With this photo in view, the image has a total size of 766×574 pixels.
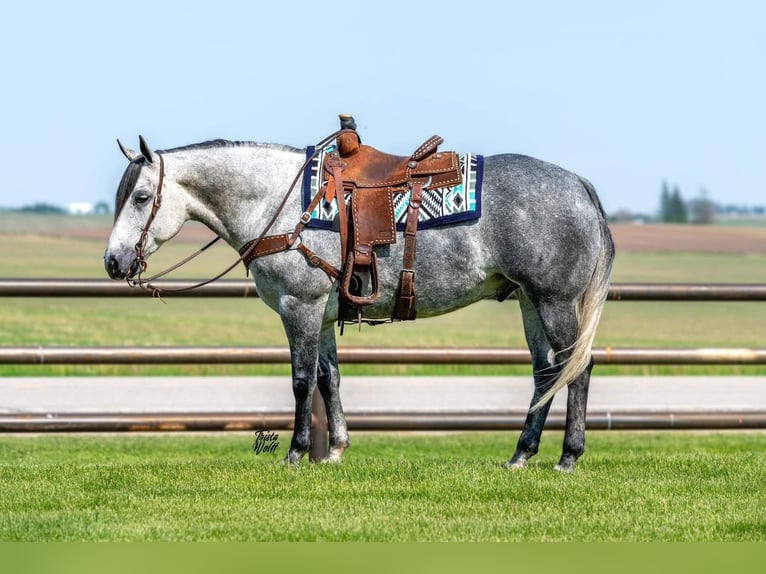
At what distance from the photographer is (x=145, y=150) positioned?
6.69m

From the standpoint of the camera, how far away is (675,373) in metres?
16.8

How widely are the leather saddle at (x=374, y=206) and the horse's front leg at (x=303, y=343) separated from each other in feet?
0.75

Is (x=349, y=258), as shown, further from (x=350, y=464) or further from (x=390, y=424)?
(x=390, y=424)

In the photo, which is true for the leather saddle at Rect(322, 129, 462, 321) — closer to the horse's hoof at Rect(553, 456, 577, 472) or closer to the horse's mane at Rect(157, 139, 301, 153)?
the horse's mane at Rect(157, 139, 301, 153)

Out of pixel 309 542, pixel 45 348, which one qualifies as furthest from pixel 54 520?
pixel 45 348

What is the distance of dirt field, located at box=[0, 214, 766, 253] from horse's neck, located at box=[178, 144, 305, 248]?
44.3 metres

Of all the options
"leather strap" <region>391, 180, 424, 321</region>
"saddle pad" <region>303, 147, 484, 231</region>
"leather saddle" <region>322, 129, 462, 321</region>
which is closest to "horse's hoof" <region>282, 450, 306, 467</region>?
"leather saddle" <region>322, 129, 462, 321</region>

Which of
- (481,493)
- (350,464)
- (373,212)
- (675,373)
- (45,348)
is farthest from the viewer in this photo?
(675,373)

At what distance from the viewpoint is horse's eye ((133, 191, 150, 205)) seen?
6.78 meters

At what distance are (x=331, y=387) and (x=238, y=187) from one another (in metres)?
1.28

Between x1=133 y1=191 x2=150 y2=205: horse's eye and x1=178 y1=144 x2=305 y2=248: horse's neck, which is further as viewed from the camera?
x1=178 y1=144 x2=305 y2=248: horse's neck

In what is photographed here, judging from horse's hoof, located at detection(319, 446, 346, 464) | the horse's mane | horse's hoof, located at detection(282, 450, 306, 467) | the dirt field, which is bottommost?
the dirt field

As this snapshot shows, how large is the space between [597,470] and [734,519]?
1397 mm

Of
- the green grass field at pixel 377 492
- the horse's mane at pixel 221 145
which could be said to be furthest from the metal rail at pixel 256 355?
the horse's mane at pixel 221 145
